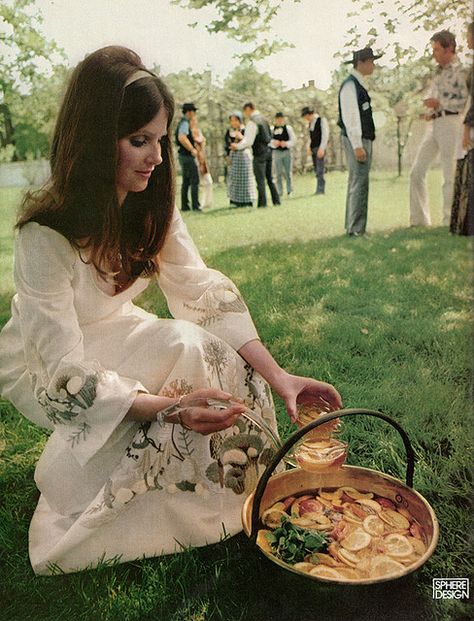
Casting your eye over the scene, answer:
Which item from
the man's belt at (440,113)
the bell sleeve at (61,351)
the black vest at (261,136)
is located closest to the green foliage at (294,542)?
the bell sleeve at (61,351)

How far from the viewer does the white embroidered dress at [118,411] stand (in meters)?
1.08

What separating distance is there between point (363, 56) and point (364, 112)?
0.39 ft

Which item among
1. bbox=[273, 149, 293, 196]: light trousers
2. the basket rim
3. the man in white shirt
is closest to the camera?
the basket rim

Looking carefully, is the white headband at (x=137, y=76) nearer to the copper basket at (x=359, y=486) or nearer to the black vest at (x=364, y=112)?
the black vest at (x=364, y=112)

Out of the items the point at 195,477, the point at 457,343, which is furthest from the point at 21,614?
the point at 457,343

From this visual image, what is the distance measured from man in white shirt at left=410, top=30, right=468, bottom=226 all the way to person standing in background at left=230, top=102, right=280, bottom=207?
31 centimetres

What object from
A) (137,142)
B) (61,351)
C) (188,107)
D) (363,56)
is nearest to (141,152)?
(137,142)

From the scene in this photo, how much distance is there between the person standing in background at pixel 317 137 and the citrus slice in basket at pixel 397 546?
2.47ft

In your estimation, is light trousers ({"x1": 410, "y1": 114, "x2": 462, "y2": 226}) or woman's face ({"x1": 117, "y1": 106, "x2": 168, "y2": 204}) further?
light trousers ({"x1": 410, "y1": 114, "x2": 462, "y2": 226})

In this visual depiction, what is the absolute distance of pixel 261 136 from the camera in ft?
4.51

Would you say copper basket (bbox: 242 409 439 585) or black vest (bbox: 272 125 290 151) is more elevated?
black vest (bbox: 272 125 290 151)

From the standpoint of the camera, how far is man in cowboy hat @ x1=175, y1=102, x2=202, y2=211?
50.5 inches

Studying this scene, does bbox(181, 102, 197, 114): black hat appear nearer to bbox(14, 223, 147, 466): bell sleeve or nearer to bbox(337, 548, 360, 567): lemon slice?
bbox(14, 223, 147, 466): bell sleeve

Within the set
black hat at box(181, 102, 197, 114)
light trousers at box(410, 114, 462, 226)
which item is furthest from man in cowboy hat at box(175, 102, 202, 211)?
light trousers at box(410, 114, 462, 226)
